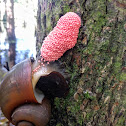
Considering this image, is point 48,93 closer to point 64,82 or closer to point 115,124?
point 64,82

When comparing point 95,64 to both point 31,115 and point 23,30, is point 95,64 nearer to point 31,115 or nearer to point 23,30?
point 31,115

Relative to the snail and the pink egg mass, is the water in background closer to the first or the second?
the snail

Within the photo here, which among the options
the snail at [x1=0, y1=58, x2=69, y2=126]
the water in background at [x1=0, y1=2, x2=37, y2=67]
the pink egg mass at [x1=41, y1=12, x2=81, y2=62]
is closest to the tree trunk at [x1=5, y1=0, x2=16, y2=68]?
the water in background at [x1=0, y1=2, x2=37, y2=67]

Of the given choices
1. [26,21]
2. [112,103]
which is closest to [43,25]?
[112,103]

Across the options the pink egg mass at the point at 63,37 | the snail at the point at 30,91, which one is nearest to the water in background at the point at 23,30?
the snail at the point at 30,91

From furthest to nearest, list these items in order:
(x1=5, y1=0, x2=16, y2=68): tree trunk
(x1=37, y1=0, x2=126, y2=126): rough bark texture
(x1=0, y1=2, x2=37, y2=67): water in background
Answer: (x1=0, y1=2, x2=37, y2=67): water in background → (x1=5, y1=0, x2=16, y2=68): tree trunk → (x1=37, y1=0, x2=126, y2=126): rough bark texture

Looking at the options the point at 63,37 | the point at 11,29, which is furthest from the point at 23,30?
the point at 63,37
